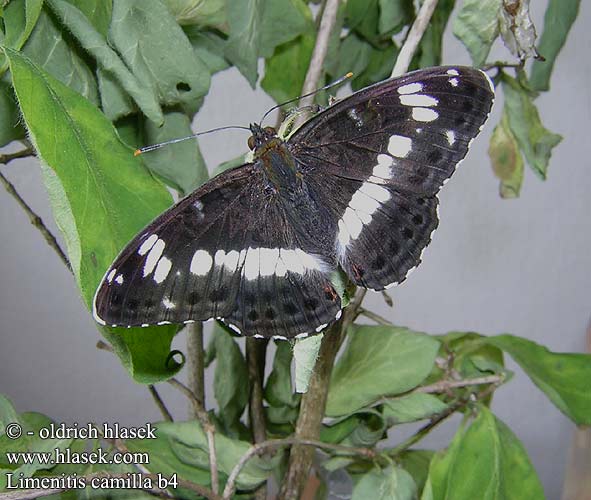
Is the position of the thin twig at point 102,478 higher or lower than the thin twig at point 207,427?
lower

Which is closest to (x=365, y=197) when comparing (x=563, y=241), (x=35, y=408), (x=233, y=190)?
(x=233, y=190)

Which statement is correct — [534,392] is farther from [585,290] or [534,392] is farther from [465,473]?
[465,473]

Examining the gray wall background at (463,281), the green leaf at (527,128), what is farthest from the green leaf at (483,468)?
the gray wall background at (463,281)

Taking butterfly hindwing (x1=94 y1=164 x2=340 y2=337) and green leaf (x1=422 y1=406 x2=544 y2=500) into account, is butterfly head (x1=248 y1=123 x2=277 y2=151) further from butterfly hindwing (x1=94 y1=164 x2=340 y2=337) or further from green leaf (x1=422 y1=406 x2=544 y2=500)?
green leaf (x1=422 y1=406 x2=544 y2=500)

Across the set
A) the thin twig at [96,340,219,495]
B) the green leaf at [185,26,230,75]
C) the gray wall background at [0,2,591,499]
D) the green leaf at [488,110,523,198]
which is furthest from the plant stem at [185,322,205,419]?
the gray wall background at [0,2,591,499]

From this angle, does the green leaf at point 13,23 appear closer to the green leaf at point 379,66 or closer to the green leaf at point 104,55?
the green leaf at point 104,55
